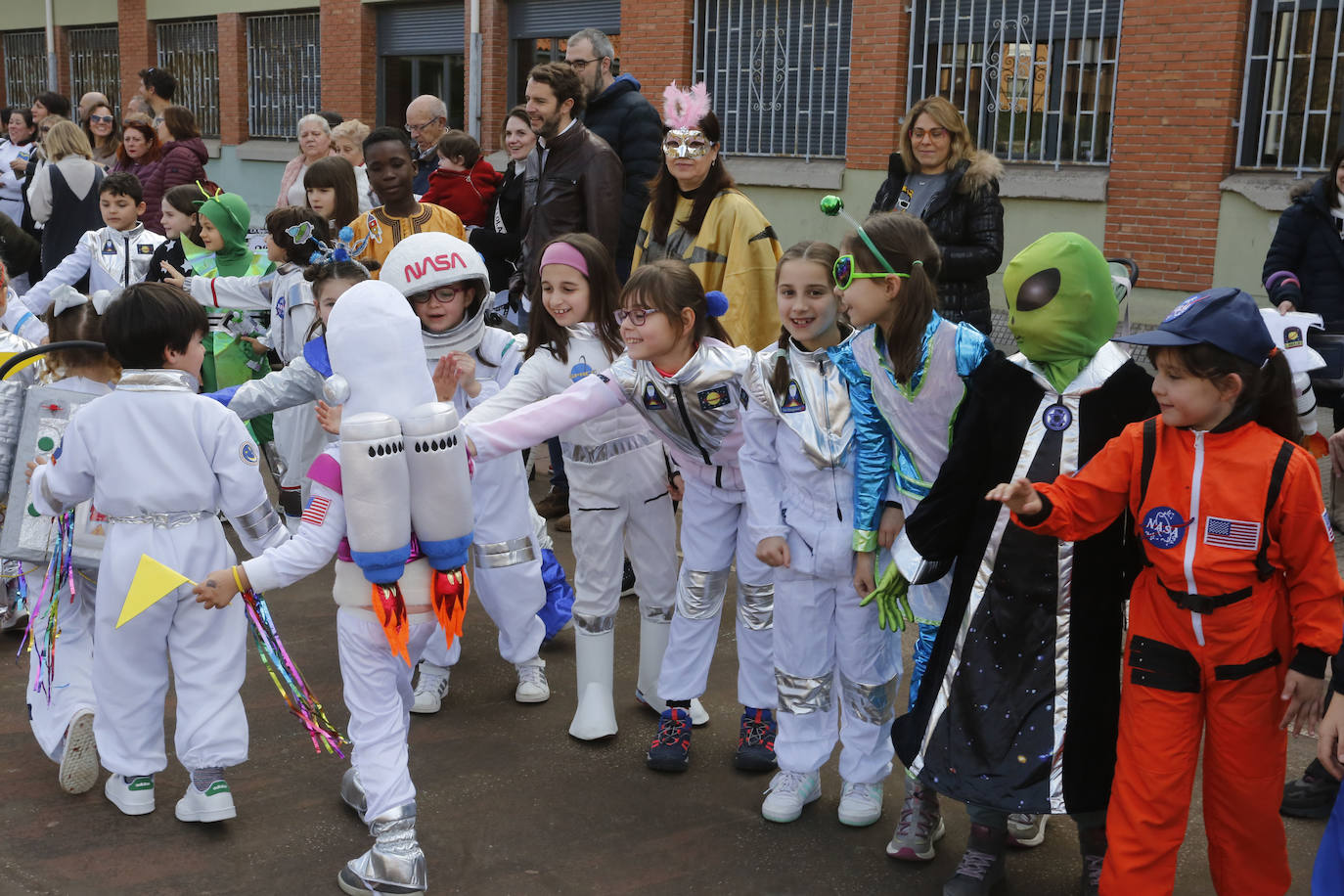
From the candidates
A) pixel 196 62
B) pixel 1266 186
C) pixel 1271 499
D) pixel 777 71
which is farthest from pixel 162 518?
pixel 196 62

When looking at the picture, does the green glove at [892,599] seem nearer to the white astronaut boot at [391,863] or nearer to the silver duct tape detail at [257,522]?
the white astronaut boot at [391,863]

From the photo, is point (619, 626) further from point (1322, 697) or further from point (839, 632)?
point (1322, 697)

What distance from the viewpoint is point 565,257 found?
4.22 m

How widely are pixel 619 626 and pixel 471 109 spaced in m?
11.2

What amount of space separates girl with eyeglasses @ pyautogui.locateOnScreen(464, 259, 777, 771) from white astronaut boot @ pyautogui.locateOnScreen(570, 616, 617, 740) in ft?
0.64

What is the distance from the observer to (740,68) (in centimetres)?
1293

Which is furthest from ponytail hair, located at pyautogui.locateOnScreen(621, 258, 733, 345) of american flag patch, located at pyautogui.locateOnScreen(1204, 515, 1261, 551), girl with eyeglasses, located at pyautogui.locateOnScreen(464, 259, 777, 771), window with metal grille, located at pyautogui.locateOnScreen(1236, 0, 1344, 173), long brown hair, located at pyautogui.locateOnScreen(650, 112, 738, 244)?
window with metal grille, located at pyautogui.locateOnScreen(1236, 0, 1344, 173)

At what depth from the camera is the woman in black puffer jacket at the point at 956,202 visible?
17.8ft

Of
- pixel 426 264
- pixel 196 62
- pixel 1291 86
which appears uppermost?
pixel 196 62

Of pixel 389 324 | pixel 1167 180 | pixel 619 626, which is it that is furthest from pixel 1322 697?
pixel 1167 180

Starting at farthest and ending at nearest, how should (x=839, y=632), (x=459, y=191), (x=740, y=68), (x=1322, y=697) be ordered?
(x=740, y=68) < (x=459, y=191) < (x=839, y=632) < (x=1322, y=697)

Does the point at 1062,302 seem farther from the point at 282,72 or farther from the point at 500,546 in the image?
the point at 282,72

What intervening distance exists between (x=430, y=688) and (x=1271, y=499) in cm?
277

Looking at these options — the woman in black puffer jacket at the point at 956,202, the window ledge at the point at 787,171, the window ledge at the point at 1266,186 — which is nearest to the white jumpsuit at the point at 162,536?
the woman in black puffer jacket at the point at 956,202
